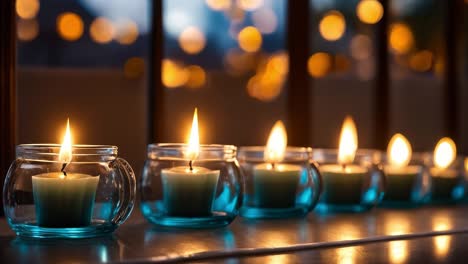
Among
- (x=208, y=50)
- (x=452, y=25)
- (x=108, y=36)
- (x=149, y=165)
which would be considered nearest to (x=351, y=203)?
(x=149, y=165)

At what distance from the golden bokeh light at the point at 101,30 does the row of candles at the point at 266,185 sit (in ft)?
8.13

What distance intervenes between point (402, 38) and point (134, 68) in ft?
6.82

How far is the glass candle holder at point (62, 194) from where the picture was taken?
788 mm

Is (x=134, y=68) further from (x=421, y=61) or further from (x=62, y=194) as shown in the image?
Answer: (x=421, y=61)

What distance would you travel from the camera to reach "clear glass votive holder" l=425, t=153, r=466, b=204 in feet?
4.33

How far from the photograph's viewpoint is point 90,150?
82 centimetres

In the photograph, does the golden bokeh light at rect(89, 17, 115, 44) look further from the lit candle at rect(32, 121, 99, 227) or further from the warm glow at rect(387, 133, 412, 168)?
the lit candle at rect(32, 121, 99, 227)

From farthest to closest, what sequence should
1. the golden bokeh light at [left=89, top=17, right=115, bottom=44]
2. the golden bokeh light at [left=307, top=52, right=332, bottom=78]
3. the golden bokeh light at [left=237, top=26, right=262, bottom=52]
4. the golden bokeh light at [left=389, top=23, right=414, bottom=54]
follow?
the golden bokeh light at [left=237, top=26, right=262, bottom=52] < the golden bokeh light at [left=89, top=17, right=115, bottom=44] < the golden bokeh light at [left=389, top=23, right=414, bottom=54] < the golden bokeh light at [left=307, top=52, right=332, bottom=78]

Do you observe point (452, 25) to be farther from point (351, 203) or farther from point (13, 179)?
point (13, 179)

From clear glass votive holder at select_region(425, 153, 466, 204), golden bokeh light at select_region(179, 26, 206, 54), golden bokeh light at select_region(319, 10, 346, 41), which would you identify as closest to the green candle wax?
clear glass votive holder at select_region(425, 153, 466, 204)

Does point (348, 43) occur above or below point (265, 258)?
above

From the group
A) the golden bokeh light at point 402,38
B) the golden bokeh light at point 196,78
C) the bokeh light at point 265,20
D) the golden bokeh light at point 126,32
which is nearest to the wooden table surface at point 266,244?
the golden bokeh light at point 196,78

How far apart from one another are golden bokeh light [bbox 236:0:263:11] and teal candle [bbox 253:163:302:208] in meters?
2.79

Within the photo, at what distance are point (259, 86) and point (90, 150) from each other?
142 centimetres
